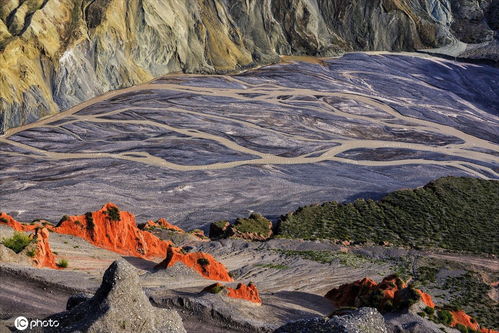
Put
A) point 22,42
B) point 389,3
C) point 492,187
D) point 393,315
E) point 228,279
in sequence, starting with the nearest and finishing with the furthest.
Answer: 1. point 393,315
2. point 228,279
3. point 492,187
4. point 22,42
5. point 389,3

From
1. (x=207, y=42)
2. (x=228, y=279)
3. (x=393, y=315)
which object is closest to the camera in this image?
(x=393, y=315)

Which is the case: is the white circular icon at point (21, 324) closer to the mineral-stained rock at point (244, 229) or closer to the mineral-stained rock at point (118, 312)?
the mineral-stained rock at point (118, 312)

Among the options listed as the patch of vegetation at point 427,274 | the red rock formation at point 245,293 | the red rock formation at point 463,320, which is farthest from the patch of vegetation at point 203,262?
the patch of vegetation at point 427,274

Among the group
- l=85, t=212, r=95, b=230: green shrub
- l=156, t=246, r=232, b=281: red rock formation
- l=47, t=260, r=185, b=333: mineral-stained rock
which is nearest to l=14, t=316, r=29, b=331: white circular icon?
l=47, t=260, r=185, b=333: mineral-stained rock

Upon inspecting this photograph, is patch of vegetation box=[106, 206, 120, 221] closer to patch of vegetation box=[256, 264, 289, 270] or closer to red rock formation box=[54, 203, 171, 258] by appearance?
red rock formation box=[54, 203, 171, 258]

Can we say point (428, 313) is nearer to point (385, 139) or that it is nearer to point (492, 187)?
point (492, 187)

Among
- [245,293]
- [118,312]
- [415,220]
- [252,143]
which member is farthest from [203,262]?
[252,143]

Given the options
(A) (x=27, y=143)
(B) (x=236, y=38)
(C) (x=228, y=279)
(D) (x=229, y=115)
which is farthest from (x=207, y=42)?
(C) (x=228, y=279)

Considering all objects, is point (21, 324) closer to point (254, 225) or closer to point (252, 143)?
point (254, 225)
